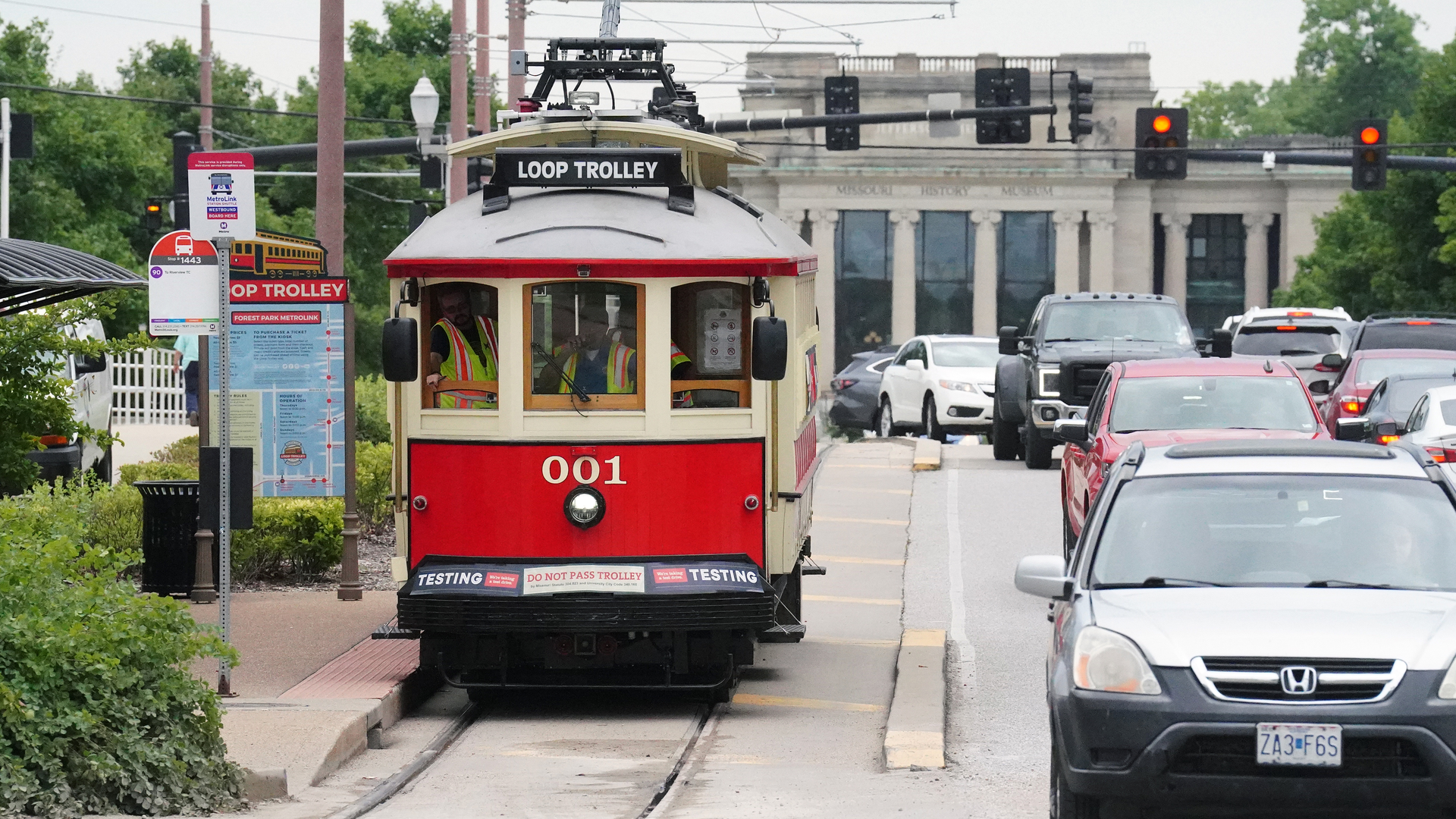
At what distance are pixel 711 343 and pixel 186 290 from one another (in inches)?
114

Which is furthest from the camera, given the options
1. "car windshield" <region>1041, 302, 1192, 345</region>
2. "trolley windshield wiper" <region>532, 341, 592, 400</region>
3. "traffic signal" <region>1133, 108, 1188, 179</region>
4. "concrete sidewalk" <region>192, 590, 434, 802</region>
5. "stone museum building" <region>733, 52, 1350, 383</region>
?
"stone museum building" <region>733, 52, 1350, 383</region>

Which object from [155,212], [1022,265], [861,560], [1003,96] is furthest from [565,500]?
[1022,265]

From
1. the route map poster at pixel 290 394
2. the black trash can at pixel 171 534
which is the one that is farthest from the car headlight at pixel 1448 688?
the black trash can at pixel 171 534

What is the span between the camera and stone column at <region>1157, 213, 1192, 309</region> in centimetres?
8781

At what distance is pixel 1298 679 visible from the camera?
6875 millimetres

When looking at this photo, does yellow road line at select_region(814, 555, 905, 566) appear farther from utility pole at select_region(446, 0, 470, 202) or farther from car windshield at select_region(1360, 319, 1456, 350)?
car windshield at select_region(1360, 319, 1456, 350)

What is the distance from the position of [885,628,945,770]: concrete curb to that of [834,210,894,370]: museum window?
71072mm

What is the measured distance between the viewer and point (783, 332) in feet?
35.6

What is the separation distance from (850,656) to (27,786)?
→ 6.92 metres

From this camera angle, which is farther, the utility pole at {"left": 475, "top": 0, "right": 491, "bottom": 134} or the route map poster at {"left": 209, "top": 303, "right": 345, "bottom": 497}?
the utility pole at {"left": 475, "top": 0, "right": 491, "bottom": 134}

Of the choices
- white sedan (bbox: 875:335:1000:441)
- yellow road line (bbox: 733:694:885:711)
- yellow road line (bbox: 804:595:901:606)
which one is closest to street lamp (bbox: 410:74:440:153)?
white sedan (bbox: 875:335:1000:441)

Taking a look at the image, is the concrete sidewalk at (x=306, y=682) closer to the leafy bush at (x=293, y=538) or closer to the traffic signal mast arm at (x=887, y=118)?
the leafy bush at (x=293, y=538)

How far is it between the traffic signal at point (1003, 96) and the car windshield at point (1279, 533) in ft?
82.2

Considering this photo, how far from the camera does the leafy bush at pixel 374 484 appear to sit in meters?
18.7
